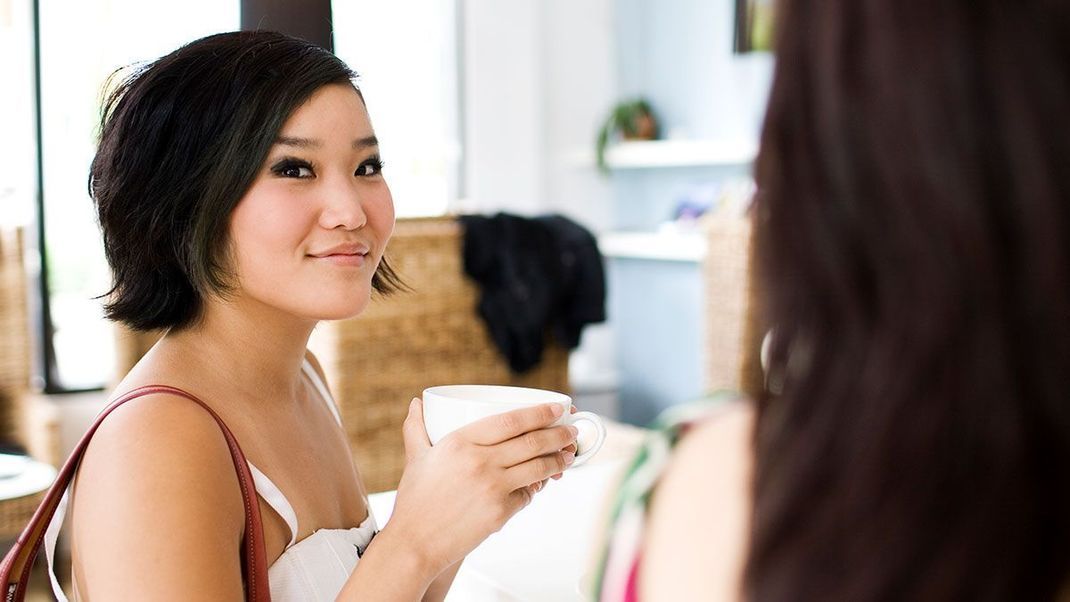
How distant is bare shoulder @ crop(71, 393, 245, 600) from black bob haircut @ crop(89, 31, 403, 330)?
19 cm

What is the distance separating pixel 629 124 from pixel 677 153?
50 cm

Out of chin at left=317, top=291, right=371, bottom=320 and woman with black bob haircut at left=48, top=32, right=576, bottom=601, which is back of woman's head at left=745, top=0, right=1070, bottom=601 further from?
chin at left=317, top=291, right=371, bottom=320

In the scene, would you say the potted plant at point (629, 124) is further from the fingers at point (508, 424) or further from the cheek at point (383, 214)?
the fingers at point (508, 424)

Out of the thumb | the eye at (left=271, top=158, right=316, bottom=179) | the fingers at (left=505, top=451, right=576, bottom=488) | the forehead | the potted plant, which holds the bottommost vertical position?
the fingers at (left=505, top=451, right=576, bottom=488)

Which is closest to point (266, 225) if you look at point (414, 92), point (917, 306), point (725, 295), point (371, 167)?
point (371, 167)

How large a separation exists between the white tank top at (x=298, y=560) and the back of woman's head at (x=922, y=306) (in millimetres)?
654

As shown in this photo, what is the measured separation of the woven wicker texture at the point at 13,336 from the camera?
3393 millimetres

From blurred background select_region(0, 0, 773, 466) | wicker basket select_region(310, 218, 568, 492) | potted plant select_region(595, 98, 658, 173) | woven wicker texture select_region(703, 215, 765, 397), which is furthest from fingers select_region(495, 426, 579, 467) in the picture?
potted plant select_region(595, 98, 658, 173)

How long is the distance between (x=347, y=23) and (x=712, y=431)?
433 centimetres

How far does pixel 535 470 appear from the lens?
2.90 feet

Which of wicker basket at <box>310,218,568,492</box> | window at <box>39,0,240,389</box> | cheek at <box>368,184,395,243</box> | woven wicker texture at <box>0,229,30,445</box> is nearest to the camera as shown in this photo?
cheek at <box>368,184,395,243</box>

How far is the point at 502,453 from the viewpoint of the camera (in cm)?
87

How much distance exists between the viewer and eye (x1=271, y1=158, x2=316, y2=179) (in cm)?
107

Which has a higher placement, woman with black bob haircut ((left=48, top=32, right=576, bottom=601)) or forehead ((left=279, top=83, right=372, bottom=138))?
forehead ((left=279, top=83, right=372, bottom=138))
